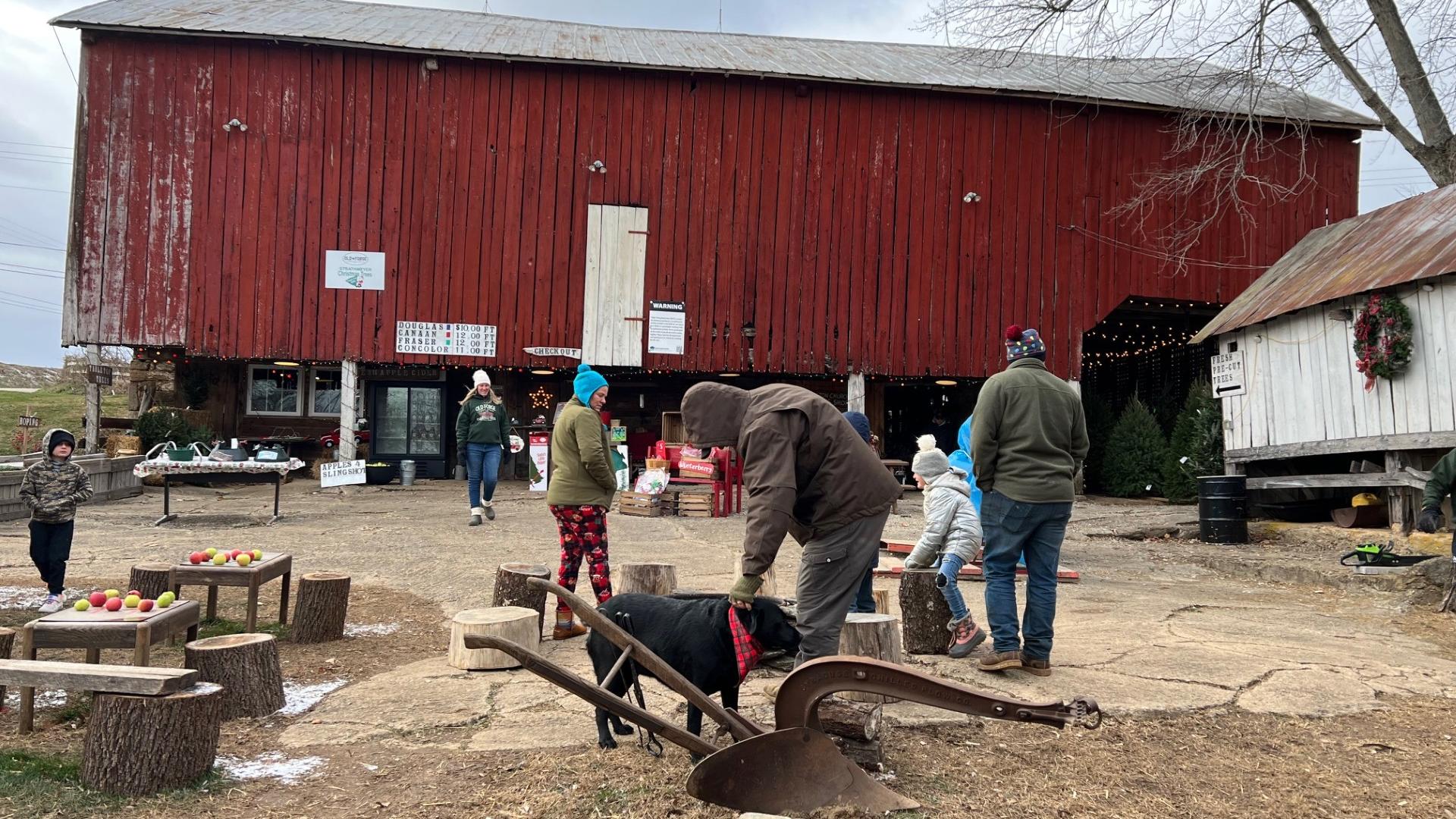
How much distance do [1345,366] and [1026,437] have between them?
30.6 feet

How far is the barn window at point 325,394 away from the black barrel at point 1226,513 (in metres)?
16.5

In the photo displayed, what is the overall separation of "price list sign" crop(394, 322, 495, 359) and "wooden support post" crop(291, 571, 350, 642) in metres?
11.7

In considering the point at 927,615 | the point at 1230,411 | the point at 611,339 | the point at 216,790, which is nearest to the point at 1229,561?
the point at 1230,411

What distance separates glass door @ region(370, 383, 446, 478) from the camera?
19.7 m

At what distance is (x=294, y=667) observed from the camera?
5500mm

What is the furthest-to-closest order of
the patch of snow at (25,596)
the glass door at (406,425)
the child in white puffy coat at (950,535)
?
the glass door at (406,425), the patch of snow at (25,596), the child in white puffy coat at (950,535)

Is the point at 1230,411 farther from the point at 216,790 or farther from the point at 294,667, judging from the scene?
the point at 216,790

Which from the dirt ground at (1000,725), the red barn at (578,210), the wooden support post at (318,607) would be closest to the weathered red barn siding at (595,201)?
the red barn at (578,210)

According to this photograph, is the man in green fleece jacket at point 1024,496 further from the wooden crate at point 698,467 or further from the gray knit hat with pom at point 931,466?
the wooden crate at point 698,467

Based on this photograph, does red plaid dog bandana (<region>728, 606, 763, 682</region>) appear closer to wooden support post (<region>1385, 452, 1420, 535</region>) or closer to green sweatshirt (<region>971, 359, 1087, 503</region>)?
green sweatshirt (<region>971, 359, 1087, 503</region>)

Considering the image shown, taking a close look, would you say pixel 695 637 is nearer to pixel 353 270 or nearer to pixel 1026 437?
pixel 1026 437

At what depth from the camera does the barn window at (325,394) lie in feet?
64.2

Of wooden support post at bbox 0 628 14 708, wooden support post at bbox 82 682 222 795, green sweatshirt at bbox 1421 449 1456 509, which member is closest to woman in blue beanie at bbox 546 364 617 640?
wooden support post at bbox 82 682 222 795

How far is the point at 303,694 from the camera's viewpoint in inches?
196
